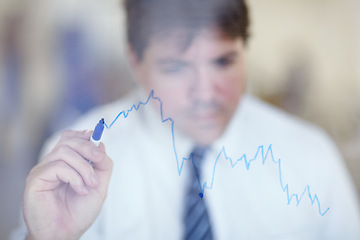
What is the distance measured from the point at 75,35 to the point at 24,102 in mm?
115

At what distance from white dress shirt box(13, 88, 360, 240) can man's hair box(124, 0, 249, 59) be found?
0.08m

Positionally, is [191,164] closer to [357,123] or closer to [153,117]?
[153,117]

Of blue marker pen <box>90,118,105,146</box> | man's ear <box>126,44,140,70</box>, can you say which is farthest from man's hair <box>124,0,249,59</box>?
blue marker pen <box>90,118,105,146</box>

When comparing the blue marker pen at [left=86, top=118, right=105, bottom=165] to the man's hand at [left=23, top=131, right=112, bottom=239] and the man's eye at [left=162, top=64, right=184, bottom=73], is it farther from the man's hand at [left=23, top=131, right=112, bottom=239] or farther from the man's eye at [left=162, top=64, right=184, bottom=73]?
the man's eye at [left=162, top=64, right=184, bottom=73]

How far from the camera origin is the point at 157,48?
471 mm

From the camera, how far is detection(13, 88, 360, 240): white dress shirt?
1.58 feet

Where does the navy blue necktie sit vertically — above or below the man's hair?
below

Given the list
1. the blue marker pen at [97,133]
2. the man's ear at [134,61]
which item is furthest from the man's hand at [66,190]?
the man's ear at [134,61]

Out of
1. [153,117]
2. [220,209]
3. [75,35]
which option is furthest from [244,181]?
[75,35]

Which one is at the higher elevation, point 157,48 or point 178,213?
point 157,48

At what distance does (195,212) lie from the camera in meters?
0.49

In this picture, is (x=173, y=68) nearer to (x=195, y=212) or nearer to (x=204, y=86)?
(x=204, y=86)

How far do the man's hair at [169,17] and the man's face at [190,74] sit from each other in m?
0.01

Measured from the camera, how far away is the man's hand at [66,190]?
0.42m
